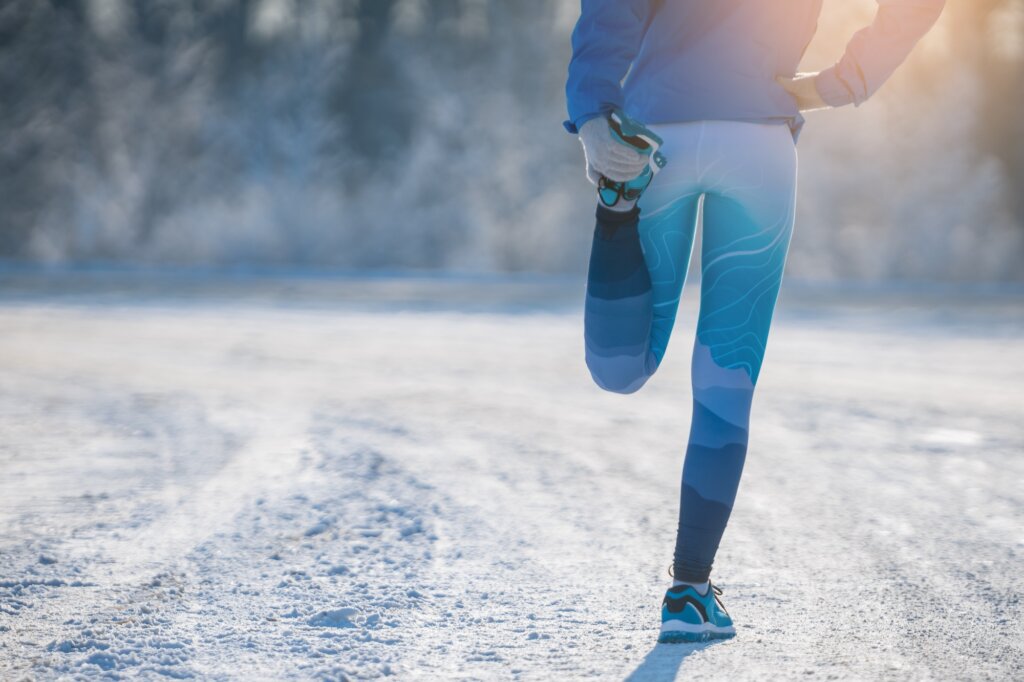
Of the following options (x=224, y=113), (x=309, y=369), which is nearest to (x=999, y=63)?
(x=224, y=113)

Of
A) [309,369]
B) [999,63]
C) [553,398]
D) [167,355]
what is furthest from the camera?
[999,63]

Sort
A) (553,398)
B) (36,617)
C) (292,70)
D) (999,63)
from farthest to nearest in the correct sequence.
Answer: (292,70) → (999,63) → (553,398) → (36,617)

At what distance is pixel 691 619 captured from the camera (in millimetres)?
2562

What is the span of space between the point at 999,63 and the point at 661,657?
82.6ft

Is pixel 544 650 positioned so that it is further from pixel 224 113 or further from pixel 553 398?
pixel 224 113

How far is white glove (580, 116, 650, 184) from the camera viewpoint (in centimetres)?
231

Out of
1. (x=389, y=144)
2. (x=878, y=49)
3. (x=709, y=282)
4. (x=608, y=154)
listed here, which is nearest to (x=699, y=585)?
(x=709, y=282)

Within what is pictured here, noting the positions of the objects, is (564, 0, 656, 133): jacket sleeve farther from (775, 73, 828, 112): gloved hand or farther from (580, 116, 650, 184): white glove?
(775, 73, 828, 112): gloved hand

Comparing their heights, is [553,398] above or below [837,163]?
below

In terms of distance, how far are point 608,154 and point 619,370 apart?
51 centimetres

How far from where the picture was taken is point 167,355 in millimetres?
8055

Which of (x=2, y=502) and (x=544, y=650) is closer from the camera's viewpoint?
(x=544, y=650)

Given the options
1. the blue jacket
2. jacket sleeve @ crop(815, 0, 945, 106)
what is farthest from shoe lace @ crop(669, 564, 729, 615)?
jacket sleeve @ crop(815, 0, 945, 106)

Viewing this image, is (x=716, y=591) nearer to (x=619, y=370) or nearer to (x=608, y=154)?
(x=619, y=370)
